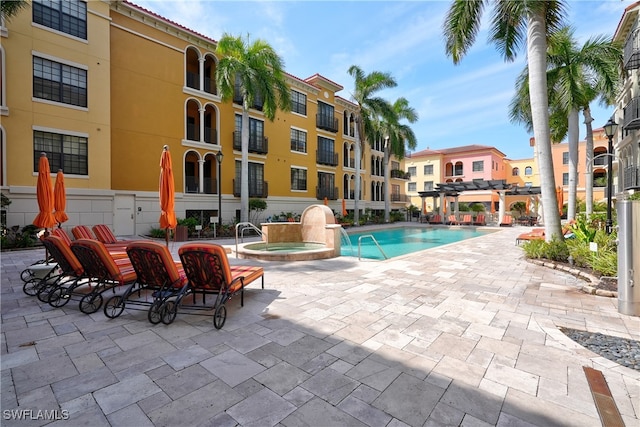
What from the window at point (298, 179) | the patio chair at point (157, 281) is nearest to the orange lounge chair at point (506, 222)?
the window at point (298, 179)

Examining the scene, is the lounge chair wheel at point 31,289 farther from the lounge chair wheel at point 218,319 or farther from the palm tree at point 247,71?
the palm tree at point 247,71

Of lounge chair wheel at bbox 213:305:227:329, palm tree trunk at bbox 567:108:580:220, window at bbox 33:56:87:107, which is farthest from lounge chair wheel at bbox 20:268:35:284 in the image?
palm tree trunk at bbox 567:108:580:220

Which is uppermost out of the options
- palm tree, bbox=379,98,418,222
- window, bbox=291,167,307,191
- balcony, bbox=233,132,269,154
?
palm tree, bbox=379,98,418,222

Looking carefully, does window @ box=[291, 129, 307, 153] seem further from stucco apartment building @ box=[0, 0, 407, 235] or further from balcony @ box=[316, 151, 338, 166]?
balcony @ box=[316, 151, 338, 166]

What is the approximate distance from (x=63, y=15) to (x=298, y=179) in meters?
17.4

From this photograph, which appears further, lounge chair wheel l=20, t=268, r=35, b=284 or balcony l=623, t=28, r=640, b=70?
balcony l=623, t=28, r=640, b=70

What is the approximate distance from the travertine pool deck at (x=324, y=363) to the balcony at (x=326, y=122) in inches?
966

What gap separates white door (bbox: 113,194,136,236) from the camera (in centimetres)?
1591

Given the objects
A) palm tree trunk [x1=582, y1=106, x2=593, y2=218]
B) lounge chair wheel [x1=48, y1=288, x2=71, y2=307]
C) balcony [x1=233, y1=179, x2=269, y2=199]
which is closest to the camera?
lounge chair wheel [x1=48, y1=288, x2=71, y2=307]

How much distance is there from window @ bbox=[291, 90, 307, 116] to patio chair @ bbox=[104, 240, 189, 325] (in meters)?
23.3

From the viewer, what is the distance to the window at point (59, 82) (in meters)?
13.5

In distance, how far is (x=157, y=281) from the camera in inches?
190

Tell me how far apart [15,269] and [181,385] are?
345 inches

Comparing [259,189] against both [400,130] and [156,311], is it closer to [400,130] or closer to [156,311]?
[400,130]
